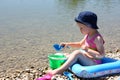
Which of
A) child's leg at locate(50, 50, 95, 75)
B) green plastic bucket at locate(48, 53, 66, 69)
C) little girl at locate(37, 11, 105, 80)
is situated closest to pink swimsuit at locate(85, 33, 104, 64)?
little girl at locate(37, 11, 105, 80)

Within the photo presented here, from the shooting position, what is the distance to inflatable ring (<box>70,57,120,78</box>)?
4.78 m

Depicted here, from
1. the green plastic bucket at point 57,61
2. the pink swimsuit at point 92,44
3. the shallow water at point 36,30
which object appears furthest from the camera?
the shallow water at point 36,30

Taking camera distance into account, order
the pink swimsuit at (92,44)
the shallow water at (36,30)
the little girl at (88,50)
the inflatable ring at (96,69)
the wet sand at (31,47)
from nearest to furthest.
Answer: the inflatable ring at (96,69) → the little girl at (88,50) → the pink swimsuit at (92,44) → the wet sand at (31,47) → the shallow water at (36,30)

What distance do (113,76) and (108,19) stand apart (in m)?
7.60

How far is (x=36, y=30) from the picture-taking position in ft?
32.8

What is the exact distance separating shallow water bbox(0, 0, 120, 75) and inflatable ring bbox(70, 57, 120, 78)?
1967mm

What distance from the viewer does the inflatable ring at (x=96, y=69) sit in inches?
188

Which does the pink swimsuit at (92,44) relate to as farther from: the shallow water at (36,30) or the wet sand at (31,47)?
the shallow water at (36,30)

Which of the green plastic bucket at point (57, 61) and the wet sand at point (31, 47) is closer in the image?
the green plastic bucket at point (57, 61)

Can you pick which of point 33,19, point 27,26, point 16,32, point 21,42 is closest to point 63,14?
point 33,19

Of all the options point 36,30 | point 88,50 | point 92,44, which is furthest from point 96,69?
point 36,30

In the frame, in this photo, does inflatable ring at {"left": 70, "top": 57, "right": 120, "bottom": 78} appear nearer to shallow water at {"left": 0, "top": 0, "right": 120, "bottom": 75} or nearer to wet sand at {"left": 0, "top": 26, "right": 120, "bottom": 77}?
wet sand at {"left": 0, "top": 26, "right": 120, "bottom": 77}

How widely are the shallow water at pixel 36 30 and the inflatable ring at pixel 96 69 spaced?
1967mm

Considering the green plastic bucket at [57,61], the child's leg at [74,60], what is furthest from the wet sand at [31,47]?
the child's leg at [74,60]
